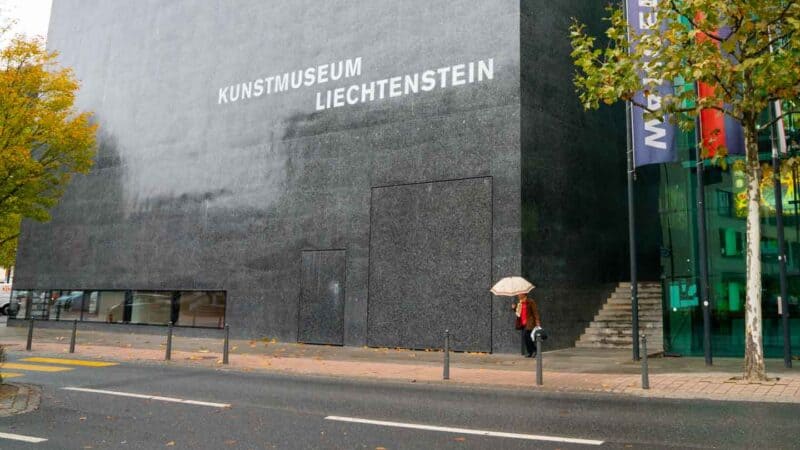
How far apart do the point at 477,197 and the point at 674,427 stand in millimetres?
11331

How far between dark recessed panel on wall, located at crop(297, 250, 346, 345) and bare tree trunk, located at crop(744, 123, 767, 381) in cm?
1232

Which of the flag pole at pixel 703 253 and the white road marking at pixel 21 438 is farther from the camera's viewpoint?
the flag pole at pixel 703 253

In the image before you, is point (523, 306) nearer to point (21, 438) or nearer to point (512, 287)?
point (512, 287)

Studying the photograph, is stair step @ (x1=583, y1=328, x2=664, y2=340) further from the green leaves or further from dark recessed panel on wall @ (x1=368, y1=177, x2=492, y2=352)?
the green leaves

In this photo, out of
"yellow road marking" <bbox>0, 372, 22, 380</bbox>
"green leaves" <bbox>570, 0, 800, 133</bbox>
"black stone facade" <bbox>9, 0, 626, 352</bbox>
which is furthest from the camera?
"black stone facade" <bbox>9, 0, 626, 352</bbox>

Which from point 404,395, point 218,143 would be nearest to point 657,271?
point 404,395

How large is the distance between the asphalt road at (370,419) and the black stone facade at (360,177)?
7.31m

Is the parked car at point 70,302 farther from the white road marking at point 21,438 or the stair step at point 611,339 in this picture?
the white road marking at point 21,438

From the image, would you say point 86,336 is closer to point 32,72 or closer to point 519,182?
point 32,72

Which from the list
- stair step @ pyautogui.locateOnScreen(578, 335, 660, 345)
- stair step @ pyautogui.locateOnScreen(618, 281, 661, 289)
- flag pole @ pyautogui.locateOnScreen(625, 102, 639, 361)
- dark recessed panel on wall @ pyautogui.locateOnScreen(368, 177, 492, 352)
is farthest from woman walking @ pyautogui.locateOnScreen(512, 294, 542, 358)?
stair step @ pyautogui.locateOnScreen(618, 281, 661, 289)

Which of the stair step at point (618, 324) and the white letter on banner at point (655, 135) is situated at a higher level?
the white letter on banner at point (655, 135)

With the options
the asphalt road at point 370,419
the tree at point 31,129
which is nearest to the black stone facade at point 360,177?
the tree at point 31,129

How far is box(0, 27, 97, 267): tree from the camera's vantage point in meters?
24.5

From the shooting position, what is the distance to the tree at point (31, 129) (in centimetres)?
2445
